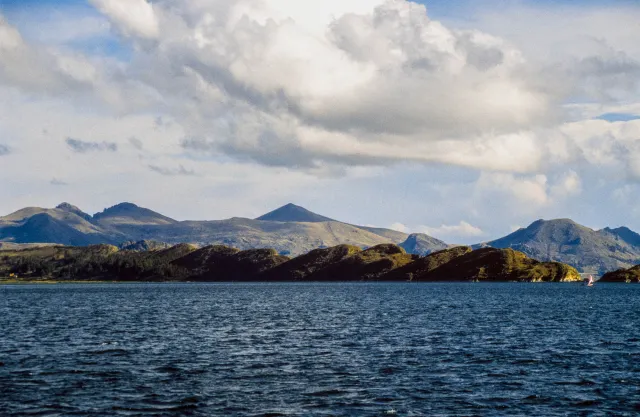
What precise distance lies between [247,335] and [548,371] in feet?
159

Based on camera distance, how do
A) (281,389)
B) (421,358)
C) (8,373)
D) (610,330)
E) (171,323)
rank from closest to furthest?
(281,389)
(8,373)
(421,358)
(610,330)
(171,323)

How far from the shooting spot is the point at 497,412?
5012cm

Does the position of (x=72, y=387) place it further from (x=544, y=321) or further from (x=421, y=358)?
(x=544, y=321)

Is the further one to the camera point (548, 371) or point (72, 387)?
point (548, 371)

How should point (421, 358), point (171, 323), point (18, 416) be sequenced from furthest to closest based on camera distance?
point (171, 323), point (421, 358), point (18, 416)

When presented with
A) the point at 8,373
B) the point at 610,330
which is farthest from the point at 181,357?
the point at 610,330

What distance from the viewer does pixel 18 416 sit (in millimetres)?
47781

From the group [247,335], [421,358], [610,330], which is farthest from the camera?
[610,330]

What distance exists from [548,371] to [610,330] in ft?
170

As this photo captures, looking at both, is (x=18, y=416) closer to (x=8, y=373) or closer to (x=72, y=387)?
(x=72, y=387)

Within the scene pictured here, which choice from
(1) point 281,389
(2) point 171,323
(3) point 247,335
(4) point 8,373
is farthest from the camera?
(2) point 171,323

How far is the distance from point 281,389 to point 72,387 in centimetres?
1855

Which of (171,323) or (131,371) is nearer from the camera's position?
(131,371)

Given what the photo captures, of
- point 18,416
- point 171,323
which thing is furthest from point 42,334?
point 18,416
